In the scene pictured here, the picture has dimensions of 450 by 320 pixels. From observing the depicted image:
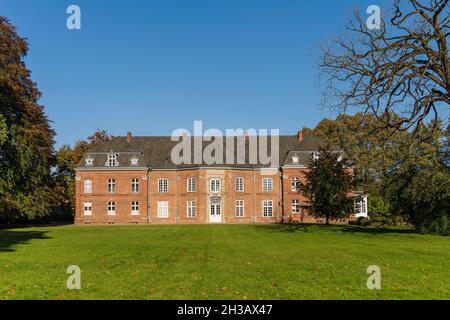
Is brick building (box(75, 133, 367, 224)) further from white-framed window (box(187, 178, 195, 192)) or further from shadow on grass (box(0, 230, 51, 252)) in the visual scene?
shadow on grass (box(0, 230, 51, 252))

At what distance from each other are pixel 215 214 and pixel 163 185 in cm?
715

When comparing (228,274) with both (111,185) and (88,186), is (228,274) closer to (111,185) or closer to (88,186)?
(111,185)

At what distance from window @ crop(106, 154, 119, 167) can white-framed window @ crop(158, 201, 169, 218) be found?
6966 mm

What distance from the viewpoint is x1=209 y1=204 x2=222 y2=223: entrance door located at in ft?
166

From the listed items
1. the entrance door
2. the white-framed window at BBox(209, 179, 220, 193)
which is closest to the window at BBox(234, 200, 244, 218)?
the entrance door

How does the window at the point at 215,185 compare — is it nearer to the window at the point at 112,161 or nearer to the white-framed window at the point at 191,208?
the white-framed window at the point at 191,208

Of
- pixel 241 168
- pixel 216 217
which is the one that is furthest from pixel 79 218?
pixel 241 168

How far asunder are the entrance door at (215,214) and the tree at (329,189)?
16739 millimetres

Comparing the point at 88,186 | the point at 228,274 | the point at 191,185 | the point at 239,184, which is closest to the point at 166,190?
the point at 191,185

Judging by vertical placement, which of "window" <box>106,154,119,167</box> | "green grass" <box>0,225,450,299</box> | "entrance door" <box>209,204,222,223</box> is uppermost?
"window" <box>106,154,119,167</box>

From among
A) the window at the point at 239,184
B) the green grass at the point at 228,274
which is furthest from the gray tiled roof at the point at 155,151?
the green grass at the point at 228,274

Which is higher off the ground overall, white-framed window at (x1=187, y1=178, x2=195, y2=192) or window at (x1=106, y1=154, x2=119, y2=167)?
window at (x1=106, y1=154, x2=119, y2=167)

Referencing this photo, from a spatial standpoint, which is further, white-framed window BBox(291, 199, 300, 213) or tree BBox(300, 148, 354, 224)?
white-framed window BBox(291, 199, 300, 213)

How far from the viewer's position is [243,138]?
53875mm
